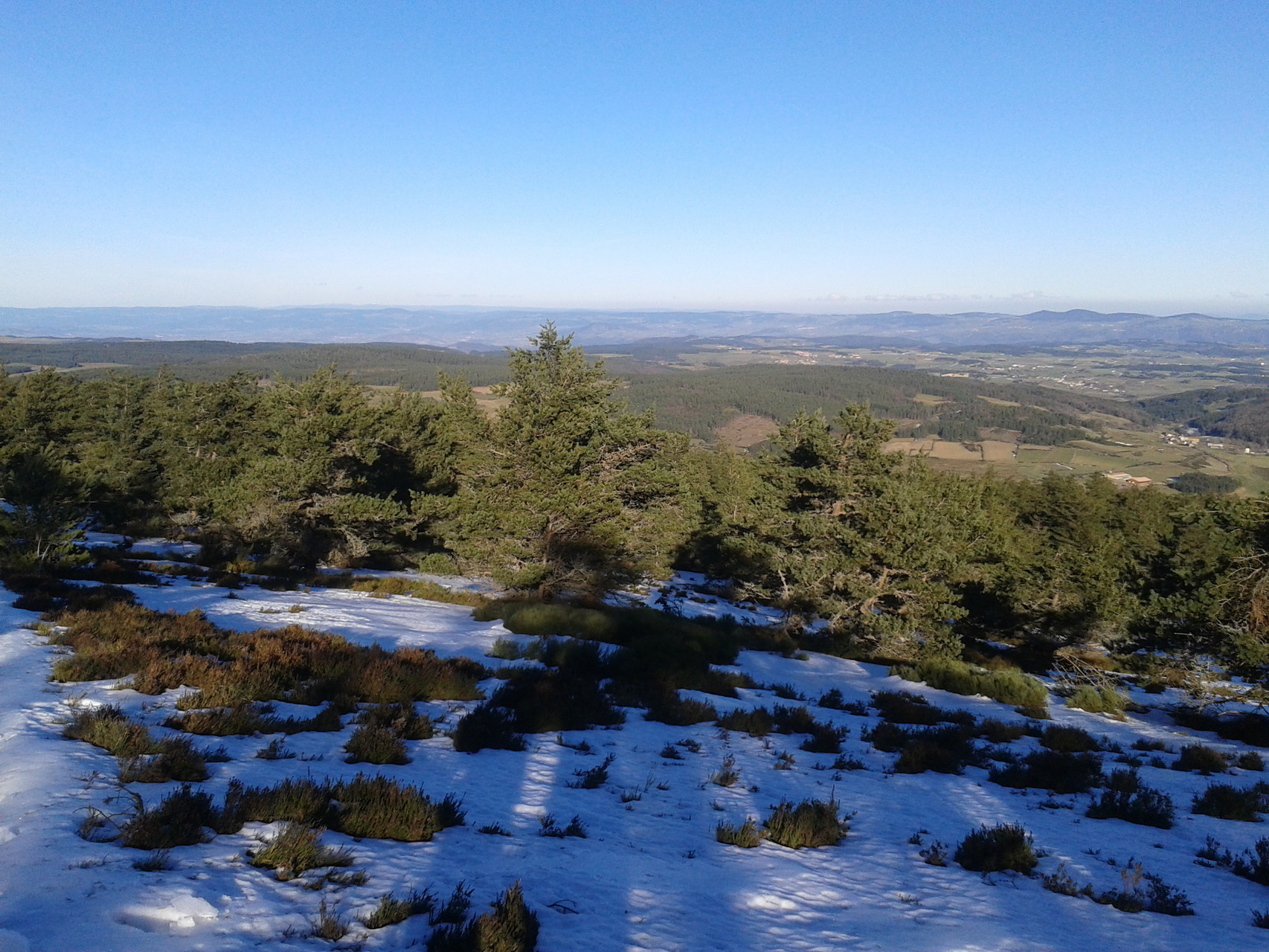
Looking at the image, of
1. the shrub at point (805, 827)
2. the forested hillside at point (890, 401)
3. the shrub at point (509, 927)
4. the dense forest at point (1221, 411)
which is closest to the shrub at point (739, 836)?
the shrub at point (805, 827)

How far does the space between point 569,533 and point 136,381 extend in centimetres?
2657

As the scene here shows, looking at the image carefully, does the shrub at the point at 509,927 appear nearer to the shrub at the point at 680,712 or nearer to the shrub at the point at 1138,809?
the shrub at the point at 680,712

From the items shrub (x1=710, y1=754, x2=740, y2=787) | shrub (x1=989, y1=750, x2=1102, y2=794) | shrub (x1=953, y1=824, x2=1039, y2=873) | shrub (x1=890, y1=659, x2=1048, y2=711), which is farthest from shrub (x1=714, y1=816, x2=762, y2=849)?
shrub (x1=890, y1=659, x2=1048, y2=711)

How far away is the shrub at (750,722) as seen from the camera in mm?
8195

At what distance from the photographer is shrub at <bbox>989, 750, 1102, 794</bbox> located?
693cm

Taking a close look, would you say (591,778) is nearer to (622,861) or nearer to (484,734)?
(484,734)

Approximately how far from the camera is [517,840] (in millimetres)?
4504

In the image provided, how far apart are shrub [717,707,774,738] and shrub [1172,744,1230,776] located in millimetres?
5256

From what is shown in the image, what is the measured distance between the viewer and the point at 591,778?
19.0 ft

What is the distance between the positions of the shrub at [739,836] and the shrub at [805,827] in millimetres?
195

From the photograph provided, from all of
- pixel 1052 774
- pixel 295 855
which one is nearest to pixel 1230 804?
pixel 1052 774

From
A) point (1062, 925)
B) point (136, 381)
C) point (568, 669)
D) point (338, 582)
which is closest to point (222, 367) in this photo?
point (136, 381)

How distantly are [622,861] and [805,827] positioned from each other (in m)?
1.58

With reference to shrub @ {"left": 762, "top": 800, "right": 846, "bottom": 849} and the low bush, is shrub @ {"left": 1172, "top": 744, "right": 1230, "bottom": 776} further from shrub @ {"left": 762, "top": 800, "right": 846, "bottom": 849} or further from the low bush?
shrub @ {"left": 762, "top": 800, "right": 846, "bottom": 849}
